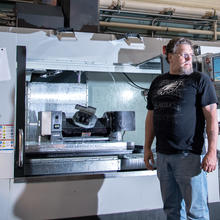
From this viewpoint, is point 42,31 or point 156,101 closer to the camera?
point 156,101

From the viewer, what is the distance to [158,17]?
279cm

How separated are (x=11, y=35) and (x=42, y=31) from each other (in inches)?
10.3

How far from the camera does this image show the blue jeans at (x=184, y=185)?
1304 mm

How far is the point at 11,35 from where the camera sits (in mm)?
1592

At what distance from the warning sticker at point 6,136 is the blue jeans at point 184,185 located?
850 mm

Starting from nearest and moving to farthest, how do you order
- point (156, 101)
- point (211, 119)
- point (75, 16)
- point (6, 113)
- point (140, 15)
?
point (211, 119)
point (156, 101)
point (6, 113)
point (75, 16)
point (140, 15)

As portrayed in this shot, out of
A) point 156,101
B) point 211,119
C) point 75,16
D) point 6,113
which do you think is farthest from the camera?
point 75,16

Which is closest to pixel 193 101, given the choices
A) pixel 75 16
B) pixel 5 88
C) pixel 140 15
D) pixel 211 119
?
pixel 211 119

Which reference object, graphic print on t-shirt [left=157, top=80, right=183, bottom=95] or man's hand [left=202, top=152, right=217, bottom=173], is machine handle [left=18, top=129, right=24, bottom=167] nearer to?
graphic print on t-shirt [left=157, top=80, right=183, bottom=95]

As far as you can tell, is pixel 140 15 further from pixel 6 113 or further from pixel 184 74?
pixel 6 113

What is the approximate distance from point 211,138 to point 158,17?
1.85 metres

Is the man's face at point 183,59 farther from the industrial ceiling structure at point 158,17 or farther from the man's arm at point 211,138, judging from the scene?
the industrial ceiling structure at point 158,17

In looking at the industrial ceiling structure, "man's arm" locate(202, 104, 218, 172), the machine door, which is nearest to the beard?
"man's arm" locate(202, 104, 218, 172)

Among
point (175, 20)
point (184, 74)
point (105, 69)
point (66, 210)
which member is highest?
point (175, 20)
